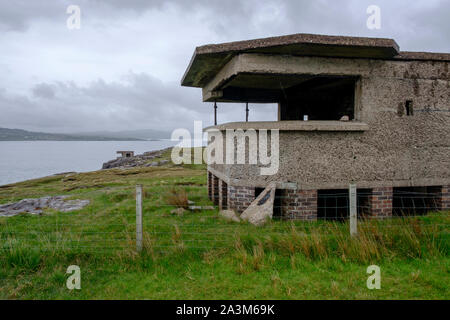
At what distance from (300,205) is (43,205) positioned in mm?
8312

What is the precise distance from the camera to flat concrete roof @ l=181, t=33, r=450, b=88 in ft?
19.8

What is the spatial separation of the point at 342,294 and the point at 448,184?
5373 millimetres

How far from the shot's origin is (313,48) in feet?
20.6

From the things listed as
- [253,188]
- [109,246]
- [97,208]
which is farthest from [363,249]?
[97,208]

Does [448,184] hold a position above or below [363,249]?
above

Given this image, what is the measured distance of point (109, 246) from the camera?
199 inches

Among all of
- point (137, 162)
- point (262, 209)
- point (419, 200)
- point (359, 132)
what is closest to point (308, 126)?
point (359, 132)

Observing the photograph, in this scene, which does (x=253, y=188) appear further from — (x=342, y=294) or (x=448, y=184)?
(x=448, y=184)

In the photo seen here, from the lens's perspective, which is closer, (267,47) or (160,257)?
(160,257)

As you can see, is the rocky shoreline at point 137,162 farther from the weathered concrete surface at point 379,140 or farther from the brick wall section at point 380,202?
the brick wall section at point 380,202

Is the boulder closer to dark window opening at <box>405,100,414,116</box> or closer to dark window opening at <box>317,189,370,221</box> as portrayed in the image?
dark window opening at <box>317,189,370,221</box>
